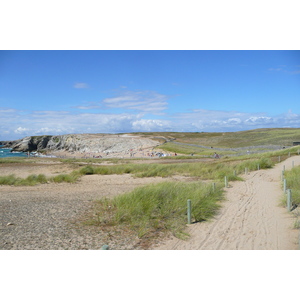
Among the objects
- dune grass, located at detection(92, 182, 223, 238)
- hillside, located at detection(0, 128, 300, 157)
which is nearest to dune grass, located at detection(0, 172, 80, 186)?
dune grass, located at detection(92, 182, 223, 238)

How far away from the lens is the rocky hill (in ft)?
263

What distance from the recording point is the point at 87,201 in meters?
11.7

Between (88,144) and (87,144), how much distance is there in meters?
0.36

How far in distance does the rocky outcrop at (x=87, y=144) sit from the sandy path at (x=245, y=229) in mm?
64470

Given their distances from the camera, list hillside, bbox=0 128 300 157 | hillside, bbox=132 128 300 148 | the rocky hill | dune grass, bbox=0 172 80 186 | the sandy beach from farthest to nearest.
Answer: the rocky hill < hillside, bbox=0 128 300 157 < hillside, bbox=132 128 300 148 < dune grass, bbox=0 172 80 186 < the sandy beach

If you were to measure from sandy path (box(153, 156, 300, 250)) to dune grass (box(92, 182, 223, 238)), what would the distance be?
0.46 m

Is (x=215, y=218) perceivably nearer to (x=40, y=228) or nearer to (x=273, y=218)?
(x=273, y=218)

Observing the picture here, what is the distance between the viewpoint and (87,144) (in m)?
89.2

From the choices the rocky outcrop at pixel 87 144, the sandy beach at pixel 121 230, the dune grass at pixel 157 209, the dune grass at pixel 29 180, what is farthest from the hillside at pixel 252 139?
the sandy beach at pixel 121 230

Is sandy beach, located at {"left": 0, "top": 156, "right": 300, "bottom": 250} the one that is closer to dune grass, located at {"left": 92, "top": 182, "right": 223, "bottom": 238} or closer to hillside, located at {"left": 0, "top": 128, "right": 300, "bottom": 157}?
dune grass, located at {"left": 92, "top": 182, "right": 223, "bottom": 238}

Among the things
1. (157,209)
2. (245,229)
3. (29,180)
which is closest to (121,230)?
(157,209)

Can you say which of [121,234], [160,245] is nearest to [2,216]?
[121,234]

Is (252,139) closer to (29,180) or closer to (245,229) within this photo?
(29,180)
